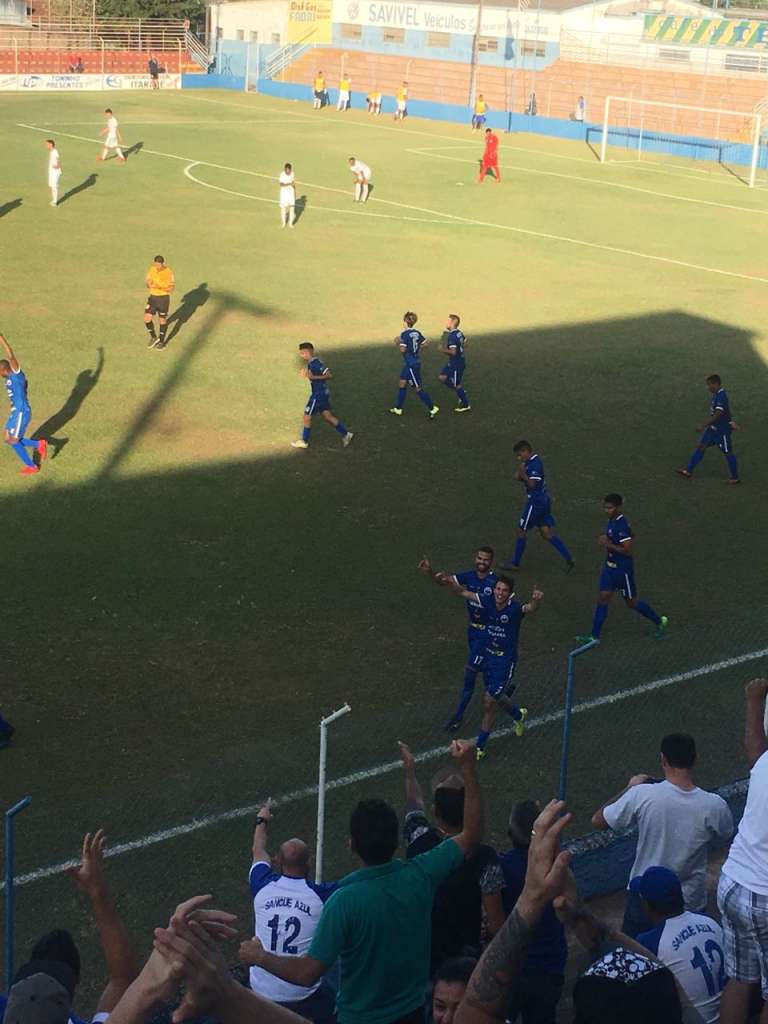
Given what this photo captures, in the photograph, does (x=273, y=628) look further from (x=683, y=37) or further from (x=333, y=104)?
(x=683, y=37)

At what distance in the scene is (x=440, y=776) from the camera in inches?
287

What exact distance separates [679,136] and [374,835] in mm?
57444

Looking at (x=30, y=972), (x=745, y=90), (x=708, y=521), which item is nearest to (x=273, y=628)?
(x=708, y=521)

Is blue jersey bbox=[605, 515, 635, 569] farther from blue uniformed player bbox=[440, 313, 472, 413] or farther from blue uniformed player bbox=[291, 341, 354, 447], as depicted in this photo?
blue uniformed player bbox=[440, 313, 472, 413]

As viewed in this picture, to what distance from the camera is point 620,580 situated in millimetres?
14125

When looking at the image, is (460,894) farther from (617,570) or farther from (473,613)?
(617,570)

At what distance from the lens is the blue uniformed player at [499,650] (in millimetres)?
11820

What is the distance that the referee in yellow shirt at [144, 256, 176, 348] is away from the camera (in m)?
24.0

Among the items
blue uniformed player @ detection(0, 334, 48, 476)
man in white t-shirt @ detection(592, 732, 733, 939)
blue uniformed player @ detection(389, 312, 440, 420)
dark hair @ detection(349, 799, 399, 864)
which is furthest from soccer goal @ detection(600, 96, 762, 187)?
dark hair @ detection(349, 799, 399, 864)

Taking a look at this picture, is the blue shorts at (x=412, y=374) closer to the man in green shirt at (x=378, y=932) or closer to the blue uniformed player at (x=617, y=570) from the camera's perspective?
the blue uniformed player at (x=617, y=570)

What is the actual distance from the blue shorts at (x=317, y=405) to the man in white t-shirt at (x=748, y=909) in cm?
1378

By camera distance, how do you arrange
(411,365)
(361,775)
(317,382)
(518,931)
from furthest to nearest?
(411,365), (317,382), (361,775), (518,931)

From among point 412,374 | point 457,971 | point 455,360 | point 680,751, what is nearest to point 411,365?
point 412,374

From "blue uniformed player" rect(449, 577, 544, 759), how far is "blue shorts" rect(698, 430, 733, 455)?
782cm
